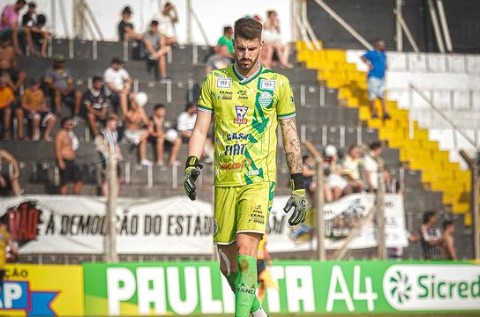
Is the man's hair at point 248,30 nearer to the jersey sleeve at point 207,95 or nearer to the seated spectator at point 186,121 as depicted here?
the jersey sleeve at point 207,95

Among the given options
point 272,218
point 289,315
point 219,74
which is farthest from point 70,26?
point 219,74

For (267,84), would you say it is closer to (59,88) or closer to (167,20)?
(59,88)

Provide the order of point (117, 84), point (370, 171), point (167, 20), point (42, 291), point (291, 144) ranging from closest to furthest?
point (291, 144) < point (42, 291) < point (370, 171) < point (117, 84) < point (167, 20)

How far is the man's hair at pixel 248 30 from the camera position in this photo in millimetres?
10016

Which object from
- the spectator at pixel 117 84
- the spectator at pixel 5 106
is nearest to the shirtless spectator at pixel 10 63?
the spectator at pixel 5 106

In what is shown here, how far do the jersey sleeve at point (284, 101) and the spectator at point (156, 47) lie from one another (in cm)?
1455

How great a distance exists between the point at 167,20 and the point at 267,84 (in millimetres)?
15709

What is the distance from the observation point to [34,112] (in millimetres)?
22469

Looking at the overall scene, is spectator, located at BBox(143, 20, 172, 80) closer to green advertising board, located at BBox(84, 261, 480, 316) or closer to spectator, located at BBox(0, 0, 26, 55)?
spectator, located at BBox(0, 0, 26, 55)

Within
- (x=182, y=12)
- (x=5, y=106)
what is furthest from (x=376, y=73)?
(x=5, y=106)

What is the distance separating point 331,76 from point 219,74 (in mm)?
17510

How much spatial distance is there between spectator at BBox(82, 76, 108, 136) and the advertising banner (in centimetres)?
632

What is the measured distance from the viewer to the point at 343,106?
2650cm

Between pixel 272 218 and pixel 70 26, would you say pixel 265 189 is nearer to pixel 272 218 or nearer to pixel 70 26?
pixel 272 218
